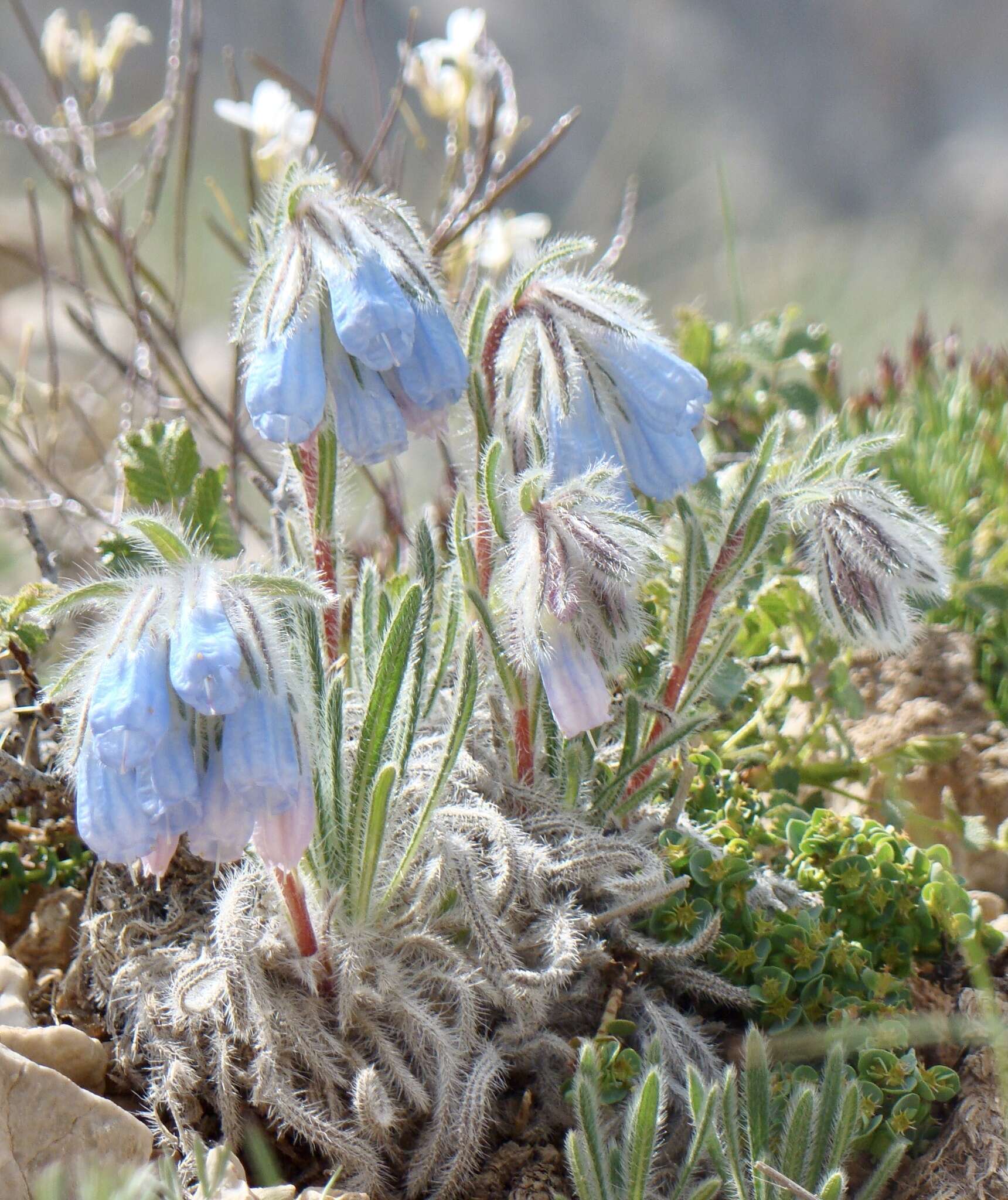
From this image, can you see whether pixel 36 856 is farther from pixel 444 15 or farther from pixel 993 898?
pixel 444 15

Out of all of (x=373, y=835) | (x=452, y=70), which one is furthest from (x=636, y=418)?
(x=452, y=70)

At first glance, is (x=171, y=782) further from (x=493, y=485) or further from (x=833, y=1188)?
(x=833, y=1188)

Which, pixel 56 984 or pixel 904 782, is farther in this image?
pixel 904 782

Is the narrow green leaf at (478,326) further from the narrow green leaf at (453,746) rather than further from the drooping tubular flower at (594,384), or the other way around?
the narrow green leaf at (453,746)

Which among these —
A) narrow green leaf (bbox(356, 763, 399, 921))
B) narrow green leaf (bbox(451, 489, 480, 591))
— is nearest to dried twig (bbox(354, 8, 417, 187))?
narrow green leaf (bbox(451, 489, 480, 591))

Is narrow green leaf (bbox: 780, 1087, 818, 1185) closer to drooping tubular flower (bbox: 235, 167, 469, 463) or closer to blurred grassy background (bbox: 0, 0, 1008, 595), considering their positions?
drooping tubular flower (bbox: 235, 167, 469, 463)

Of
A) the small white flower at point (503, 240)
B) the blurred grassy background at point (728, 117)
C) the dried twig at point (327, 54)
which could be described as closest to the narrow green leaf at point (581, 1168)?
the small white flower at point (503, 240)

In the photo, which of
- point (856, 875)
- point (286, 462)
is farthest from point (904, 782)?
point (286, 462)

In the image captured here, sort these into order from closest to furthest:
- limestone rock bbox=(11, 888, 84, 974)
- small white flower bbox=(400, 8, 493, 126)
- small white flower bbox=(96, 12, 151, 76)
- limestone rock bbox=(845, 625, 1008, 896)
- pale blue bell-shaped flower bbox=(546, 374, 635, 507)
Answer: pale blue bell-shaped flower bbox=(546, 374, 635, 507), limestone rock bbox=(11, 888, 84, 974), limestone rock bbox=(845, 625, 1008, 896), small white flower bbox=(400, 8, 493, 126), small white flower bbox=(96, 12, 151, 76)
